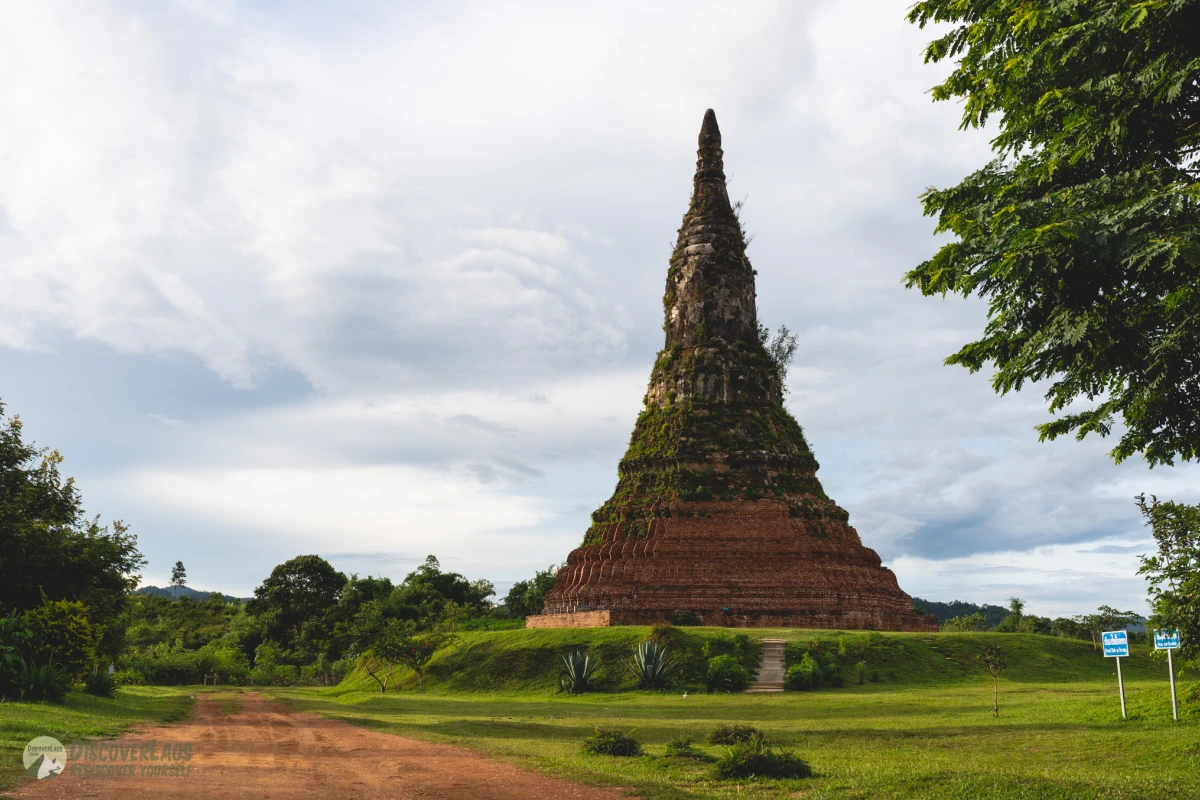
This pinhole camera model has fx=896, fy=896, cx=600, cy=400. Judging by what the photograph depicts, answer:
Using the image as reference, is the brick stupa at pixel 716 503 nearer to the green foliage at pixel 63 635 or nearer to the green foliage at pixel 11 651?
the green foliage at pixel 63 635

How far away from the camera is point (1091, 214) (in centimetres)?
820

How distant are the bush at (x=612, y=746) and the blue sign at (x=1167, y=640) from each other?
30.1ft

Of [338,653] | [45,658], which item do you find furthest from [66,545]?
[338,653]

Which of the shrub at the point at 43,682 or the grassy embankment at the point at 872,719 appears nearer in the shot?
the grassy embankment at the point at 872,719

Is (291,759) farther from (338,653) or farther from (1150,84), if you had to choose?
(338,653)

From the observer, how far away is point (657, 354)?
5434 centimetres

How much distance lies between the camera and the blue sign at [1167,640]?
15.1 metres

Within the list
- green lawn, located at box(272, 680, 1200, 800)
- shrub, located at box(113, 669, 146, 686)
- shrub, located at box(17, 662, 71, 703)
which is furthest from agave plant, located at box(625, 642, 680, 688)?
shrub, located at box(113, 669, 146, 686)

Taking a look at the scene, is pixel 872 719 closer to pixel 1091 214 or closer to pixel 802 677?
pixel 802 677

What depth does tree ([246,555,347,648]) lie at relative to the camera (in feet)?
244

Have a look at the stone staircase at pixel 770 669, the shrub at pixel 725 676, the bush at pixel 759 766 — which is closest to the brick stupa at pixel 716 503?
the stone staircase at pixel 770 669

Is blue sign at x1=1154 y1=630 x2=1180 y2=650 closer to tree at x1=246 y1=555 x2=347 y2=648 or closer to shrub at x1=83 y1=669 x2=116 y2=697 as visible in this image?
shrub at x1=83 y1=669 x2=116 y2=697

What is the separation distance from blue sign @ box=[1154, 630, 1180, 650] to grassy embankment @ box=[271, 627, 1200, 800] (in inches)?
55.2

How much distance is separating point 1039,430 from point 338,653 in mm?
61587
